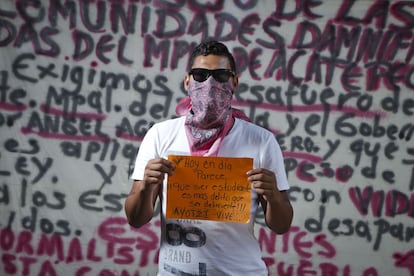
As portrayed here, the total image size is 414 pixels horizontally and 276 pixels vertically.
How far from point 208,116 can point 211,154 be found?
17 cm

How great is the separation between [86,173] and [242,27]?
1692 mm

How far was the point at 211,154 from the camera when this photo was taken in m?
2.00

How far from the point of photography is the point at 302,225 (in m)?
3.99

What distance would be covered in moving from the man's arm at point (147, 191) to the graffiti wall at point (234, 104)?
1.98 metres

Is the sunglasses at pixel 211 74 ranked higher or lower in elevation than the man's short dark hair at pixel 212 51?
lower

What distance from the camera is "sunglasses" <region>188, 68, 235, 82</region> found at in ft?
6.83

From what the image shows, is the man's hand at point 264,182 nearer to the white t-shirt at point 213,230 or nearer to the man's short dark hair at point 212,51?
the white t-shirt at point 213,230

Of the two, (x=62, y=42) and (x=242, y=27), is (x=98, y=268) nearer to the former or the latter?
(x=62, y=42)

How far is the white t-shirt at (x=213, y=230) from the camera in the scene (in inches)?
75.2

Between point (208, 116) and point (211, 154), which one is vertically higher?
point (208, 116)

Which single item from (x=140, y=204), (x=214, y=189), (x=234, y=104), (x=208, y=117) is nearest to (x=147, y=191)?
(x=140, y=204)

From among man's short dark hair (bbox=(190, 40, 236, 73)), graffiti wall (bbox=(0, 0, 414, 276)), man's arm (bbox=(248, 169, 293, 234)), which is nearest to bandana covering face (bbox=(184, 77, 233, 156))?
man's short dark hair (bbox=(190, 40, 236, 73))

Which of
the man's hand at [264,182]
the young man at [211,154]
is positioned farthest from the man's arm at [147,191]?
the man's hand at [264,182]

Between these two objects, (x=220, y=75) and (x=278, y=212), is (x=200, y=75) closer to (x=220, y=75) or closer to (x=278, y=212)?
(x=220, y=75)
